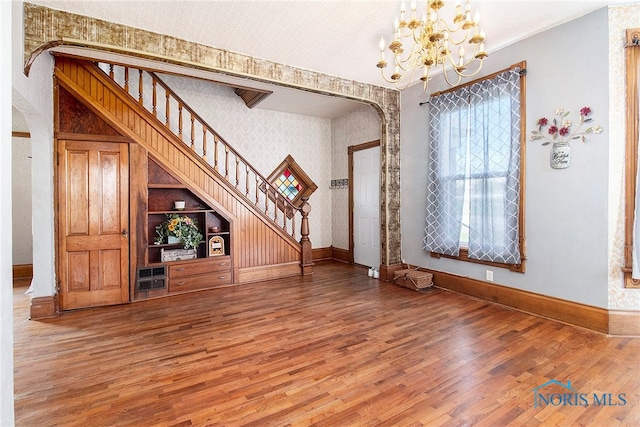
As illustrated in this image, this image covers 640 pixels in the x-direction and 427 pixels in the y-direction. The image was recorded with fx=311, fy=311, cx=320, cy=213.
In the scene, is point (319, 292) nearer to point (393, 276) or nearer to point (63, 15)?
point (393, 276)

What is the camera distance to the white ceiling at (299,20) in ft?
9.45

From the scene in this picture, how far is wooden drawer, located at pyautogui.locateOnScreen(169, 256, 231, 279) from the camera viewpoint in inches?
175

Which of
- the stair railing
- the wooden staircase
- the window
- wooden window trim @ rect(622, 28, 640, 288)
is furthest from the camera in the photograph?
the stair railing

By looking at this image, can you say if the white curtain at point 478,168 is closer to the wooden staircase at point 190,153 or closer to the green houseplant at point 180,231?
the wooden staircase at point 190,153

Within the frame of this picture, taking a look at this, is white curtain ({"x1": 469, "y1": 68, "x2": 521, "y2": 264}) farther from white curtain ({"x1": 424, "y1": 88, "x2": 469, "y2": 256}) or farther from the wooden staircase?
the wooden staircase

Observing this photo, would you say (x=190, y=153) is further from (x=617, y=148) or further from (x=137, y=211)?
(x=617, y=148)

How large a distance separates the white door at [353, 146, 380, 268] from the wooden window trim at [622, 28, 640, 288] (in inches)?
136

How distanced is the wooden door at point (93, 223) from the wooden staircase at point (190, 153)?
45cm

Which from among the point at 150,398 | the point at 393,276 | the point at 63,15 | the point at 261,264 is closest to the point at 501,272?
the point at 393,276

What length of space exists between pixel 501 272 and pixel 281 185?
431 cm

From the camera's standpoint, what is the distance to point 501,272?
381 cm

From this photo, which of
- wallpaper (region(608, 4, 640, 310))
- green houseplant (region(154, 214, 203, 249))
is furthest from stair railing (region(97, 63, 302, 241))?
wallpaper (region(608, 4, 640, 310))

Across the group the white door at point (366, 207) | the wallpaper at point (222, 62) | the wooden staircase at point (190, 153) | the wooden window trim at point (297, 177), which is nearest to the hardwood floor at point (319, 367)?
the wooden staircase at point (190, 153)

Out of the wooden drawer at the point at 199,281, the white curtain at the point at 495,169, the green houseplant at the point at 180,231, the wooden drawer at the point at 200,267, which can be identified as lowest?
the wooden drawer at the point at 199,281
